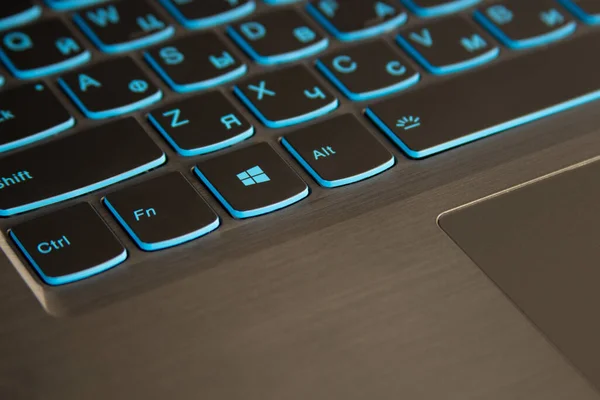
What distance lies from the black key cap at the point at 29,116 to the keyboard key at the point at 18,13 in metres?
0.06

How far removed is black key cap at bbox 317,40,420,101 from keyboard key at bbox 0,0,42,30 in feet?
0.57

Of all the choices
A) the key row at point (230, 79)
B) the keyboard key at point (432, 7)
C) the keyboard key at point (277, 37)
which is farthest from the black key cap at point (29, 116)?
the keyboard key at point (432, 7)

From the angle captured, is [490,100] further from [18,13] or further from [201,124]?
[18,13]

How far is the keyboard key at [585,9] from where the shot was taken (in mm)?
528

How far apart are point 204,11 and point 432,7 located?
0.14 m

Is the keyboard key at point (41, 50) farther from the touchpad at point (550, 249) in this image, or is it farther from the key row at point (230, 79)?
the touchpad at point (550, 249)

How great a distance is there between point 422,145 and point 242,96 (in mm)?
103

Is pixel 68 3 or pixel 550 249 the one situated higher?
pixel 68 3

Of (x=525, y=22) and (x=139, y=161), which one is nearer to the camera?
(x=139, y=161)

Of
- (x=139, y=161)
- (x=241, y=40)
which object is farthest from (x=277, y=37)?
(x=139, y=161)

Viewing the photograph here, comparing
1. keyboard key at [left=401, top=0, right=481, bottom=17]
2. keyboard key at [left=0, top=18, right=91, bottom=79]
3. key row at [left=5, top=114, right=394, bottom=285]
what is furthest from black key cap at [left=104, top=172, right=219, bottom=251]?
keyboard key at [left=401, top=0, right=481, bottom=17]

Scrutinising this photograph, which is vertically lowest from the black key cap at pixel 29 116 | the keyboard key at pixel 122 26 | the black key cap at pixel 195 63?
the black key cap at pixel 195 63

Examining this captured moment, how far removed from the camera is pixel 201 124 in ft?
1.43

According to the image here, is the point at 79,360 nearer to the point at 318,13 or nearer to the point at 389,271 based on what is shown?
the point at 389,271
